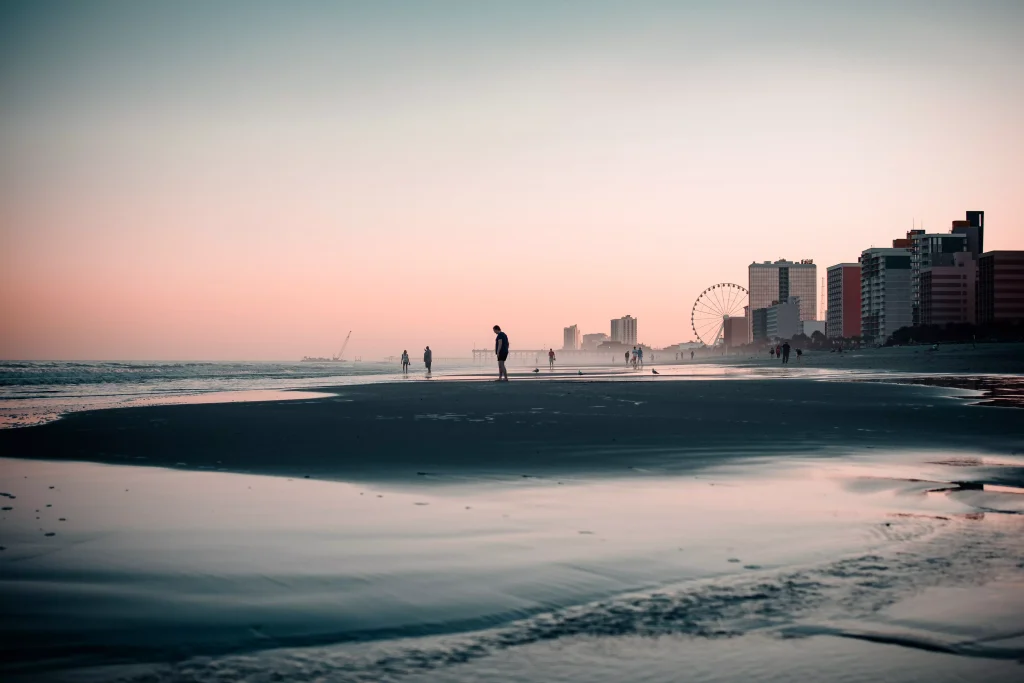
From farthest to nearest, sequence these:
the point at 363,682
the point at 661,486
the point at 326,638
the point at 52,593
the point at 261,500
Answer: the point at 661,486 < the point at 261,500 < the point at 52,593 < the point at 326,638 < the point at 363,682

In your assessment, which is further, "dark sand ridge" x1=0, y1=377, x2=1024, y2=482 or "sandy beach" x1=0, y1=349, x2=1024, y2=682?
"dark sand ridge" x1=0, y1=377, x2=1024, y2=482

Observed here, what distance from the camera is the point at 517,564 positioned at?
467cm

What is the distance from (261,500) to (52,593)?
9.61 ft

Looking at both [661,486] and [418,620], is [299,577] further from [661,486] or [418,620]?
[661,486]

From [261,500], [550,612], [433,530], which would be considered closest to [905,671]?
[550,612]

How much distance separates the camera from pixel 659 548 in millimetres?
5027

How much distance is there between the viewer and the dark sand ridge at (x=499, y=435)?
9672 millimetres

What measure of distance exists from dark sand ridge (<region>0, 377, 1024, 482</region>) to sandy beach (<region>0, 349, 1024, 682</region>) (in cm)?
14

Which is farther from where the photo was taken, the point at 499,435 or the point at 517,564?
the point at 499,435

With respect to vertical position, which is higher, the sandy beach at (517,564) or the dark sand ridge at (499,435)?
the sandy beach at (517,564)

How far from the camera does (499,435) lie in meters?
12.8

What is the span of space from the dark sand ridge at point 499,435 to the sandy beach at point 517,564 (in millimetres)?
143

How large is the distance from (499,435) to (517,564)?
8088mm

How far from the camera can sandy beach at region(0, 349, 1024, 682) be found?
3.20m
